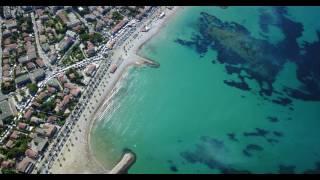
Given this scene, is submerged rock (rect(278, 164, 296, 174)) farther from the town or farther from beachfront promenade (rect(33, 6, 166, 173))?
the town

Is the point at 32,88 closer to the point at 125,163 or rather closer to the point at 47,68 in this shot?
the point at 47,68

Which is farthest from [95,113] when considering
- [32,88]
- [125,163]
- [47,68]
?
[47,68]

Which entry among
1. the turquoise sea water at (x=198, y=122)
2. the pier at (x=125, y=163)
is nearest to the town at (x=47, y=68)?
the turquoise sea water at (x=198, y=122)

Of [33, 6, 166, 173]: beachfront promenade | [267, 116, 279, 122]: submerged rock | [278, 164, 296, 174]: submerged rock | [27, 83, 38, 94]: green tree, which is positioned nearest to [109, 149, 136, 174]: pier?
[33, 6, 166, 173]: beachfront promenade

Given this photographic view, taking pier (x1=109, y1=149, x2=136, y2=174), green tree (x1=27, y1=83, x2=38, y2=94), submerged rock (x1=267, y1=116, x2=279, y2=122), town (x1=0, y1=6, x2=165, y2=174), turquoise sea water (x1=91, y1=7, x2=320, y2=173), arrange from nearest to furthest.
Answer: pier (x1=109, y1=149, x2=136, y2=174), turquoise sea water (x1=91, y1=7, x2=320, y2=173), town (x1=0, y1=6, x2=165, y2=174), submerged rock (x1=267, y1=116, x2=279, y2=122), green tree (x1=27, y1=83, x2=38, y2=94)

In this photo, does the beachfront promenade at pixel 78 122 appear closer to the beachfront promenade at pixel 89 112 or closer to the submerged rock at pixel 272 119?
the beachfront promenade at pixel 89 112

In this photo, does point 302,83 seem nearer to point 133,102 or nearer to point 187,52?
point 187,52
